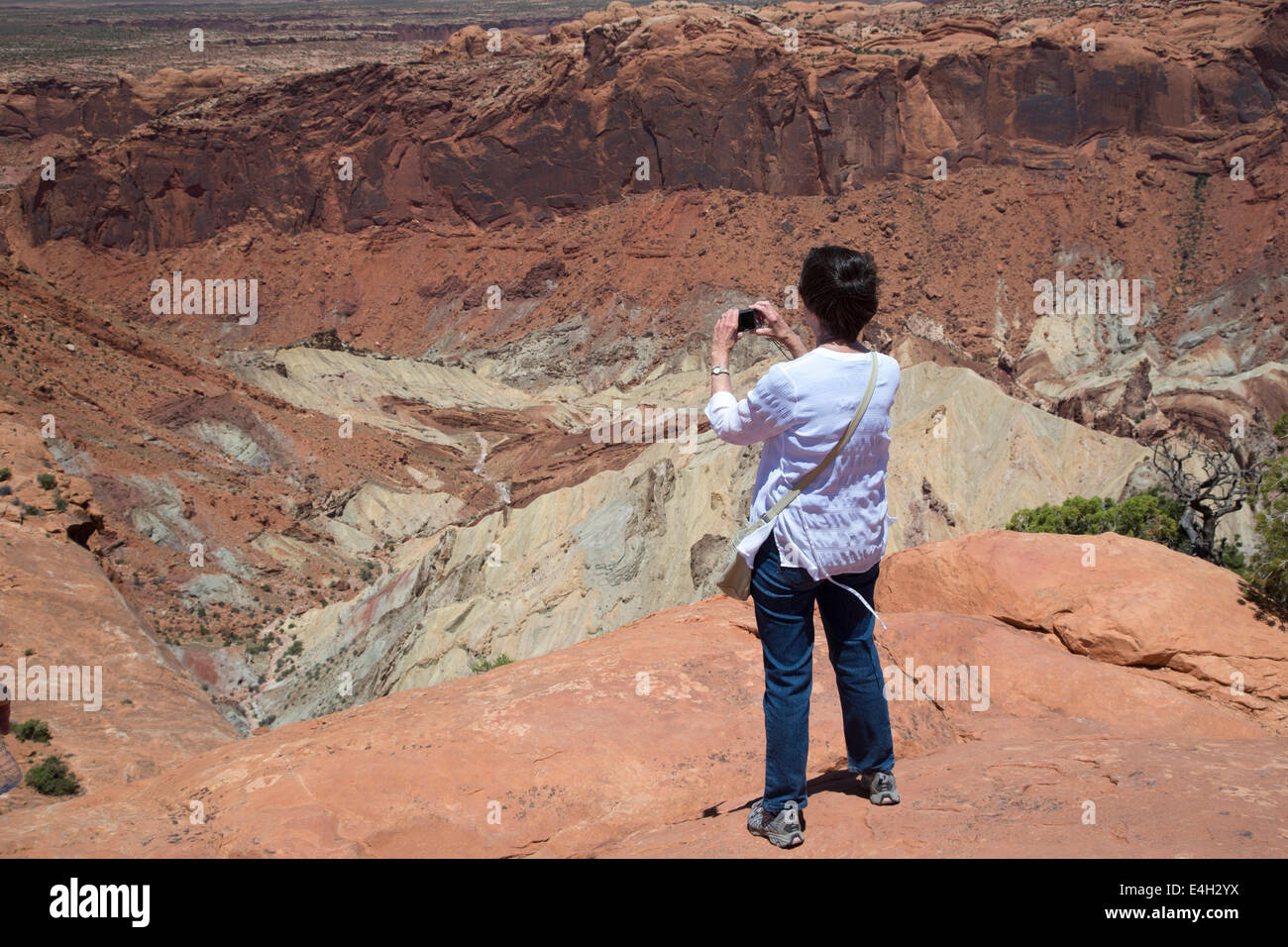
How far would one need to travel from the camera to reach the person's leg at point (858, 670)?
4.50 metres

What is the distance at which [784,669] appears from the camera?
4379 millimetres

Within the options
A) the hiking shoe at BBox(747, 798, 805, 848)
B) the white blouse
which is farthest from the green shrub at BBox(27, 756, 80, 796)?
the white blouse

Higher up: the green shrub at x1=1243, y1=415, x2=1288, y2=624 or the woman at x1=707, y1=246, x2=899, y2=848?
the woman at x1=707, y1=246, x2=899, y2=848

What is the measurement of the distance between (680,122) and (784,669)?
5394cm

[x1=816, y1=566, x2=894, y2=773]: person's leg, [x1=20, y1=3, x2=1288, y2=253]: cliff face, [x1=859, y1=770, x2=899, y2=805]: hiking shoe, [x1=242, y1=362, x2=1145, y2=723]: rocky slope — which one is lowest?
[x1=242, y1=362, x2=1145, y2=723]: rocky slope

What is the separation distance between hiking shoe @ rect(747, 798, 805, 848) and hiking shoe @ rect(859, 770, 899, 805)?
17.0 inches

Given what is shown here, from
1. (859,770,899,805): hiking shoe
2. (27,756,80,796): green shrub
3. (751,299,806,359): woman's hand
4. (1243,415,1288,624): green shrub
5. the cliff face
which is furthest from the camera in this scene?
the cliff face

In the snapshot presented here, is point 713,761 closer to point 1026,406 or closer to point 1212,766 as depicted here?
point 1212,766

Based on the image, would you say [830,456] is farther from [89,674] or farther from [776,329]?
[89,674]

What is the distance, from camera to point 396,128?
197 feet

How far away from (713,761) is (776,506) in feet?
6.60

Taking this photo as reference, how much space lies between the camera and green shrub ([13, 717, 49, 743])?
10.1 m

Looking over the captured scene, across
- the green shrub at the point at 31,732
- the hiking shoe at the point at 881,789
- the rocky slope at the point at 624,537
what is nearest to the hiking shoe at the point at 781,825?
the hiking shoe at the point at 881,789

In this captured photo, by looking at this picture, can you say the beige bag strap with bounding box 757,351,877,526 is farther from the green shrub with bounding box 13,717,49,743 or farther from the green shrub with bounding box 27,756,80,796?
the green shrub with bounding box 13,717,49,743
